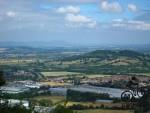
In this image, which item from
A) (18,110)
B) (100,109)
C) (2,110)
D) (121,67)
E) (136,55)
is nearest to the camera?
(2,110)

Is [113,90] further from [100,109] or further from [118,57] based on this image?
[118,57]

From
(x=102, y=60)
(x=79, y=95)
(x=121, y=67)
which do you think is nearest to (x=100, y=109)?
(x=79, y=95)

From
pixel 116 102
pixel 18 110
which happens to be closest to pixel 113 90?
pixel 116 102

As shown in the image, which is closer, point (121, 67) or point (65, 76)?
point (65, 76)

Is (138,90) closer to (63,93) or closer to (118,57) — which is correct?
(63,93)

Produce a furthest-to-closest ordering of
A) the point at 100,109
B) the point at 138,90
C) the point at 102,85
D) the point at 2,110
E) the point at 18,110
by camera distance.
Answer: the point at 102,85, the point at 100,109, the point at 18,110, the point at 2,110, the point at 138,90

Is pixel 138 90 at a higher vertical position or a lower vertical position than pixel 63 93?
higher
